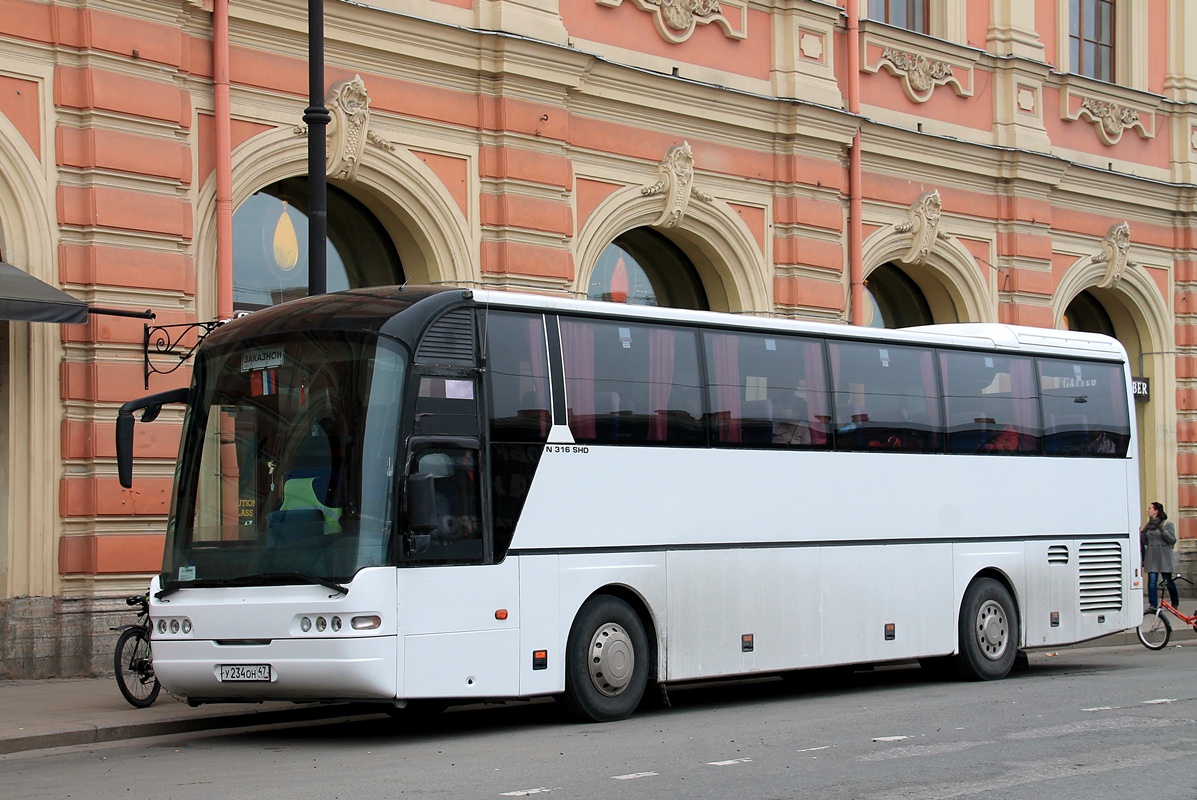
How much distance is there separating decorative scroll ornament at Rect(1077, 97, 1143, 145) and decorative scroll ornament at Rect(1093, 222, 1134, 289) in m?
1.50

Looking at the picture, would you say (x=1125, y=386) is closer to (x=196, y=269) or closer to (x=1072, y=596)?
(x=1072, y=596)

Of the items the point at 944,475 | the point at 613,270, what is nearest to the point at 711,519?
the point at 944,475

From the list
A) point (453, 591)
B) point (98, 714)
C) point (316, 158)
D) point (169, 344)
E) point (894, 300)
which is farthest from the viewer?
point (894, 300)

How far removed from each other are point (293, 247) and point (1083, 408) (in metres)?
8.75

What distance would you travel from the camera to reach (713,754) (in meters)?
10.5

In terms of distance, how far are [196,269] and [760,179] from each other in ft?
28.7

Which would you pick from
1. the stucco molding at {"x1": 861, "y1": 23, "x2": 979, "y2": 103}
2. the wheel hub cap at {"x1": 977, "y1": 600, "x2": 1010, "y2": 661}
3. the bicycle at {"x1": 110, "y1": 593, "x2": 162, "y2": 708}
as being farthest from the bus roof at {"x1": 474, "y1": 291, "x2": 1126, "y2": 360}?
the stucco molding at {"x1": 861, "y1": 23, "x2": 979, "y2": 103}

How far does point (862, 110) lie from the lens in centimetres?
2380

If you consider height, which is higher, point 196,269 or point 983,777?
point 196,269

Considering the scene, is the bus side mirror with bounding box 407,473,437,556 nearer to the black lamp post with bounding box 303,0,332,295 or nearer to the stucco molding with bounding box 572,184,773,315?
the black lamp post with bounding box 303,0,332,295

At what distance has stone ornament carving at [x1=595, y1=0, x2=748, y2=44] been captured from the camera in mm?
21078

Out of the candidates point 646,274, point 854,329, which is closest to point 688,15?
point 646,274

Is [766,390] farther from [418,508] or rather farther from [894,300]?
[894,300]

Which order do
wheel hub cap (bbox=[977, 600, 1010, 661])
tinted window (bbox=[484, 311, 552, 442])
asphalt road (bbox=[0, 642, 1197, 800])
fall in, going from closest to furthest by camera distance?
1. asphalt road (bbox=[0, 642, 1197, 800])
2. tinted window (bbox=[484, 311, 552, 442])
3. wheel hub cap (bbox=[977, 600, 1010, 661])
